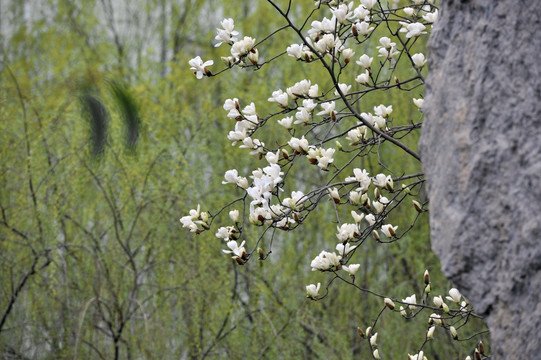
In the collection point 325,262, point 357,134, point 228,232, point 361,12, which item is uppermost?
point 361,12

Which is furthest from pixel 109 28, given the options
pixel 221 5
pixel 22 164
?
pixel 22 164

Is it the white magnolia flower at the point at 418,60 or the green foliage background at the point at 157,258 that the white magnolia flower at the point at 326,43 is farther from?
the green foliage background at the point at 157,258

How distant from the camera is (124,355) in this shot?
341cm

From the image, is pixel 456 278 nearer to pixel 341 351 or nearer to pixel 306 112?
pixel 306 112

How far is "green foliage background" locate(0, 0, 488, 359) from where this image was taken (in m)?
3.26

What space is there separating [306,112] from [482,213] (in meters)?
0.74

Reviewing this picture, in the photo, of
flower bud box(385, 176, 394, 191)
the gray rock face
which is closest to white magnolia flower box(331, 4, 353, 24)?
flower bud box(385, 176, 394, 191)

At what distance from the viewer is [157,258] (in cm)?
372

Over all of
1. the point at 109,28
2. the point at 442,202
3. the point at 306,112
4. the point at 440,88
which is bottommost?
the point at 442,202

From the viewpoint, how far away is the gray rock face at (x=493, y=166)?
119cm

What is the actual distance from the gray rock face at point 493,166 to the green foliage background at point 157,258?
5.67ft

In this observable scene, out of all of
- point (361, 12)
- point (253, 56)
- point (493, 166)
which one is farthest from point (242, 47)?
point (493, 166)

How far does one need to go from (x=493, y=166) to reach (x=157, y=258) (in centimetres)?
269

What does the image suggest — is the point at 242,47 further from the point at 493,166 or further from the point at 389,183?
the point at 493,166
